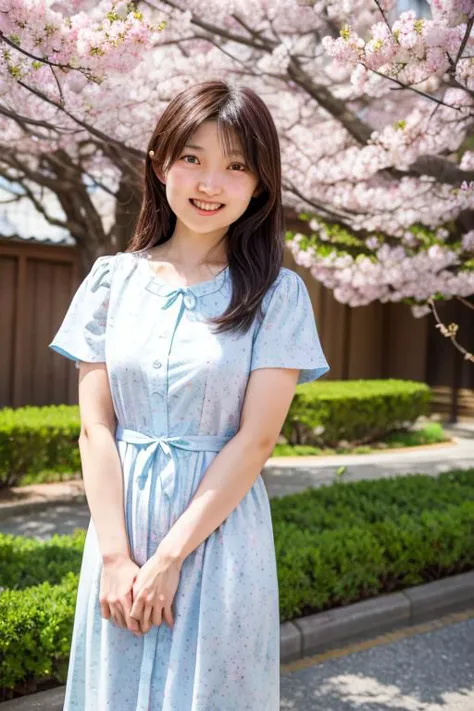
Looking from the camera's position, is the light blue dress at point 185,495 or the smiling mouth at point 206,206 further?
the smiling mouth at point 206,206

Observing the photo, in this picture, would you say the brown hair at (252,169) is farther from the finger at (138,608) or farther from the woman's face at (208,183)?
the finger at (138,608)

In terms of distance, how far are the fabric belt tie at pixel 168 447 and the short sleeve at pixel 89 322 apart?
23 centimetres

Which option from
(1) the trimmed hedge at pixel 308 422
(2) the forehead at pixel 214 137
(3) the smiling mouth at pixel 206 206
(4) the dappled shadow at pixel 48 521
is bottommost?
(4) the dappled shadow at pixel 48 521

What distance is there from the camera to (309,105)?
7.86m

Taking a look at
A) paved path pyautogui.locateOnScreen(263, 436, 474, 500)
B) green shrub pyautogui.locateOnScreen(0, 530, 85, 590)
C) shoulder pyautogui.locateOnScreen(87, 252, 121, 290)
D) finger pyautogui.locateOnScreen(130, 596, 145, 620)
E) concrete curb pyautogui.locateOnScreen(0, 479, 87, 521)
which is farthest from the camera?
paved path pyautogui.locateOnScreen(263, 436, 474, 500)

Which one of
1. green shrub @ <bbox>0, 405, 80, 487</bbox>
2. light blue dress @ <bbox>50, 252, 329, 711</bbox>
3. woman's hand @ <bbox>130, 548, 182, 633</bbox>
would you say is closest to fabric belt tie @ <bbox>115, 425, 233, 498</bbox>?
light blue dress @ <bbox>50, 252, 329, 711</bbox>

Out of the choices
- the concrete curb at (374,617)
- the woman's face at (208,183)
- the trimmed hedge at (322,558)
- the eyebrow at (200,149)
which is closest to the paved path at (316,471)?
the trimmed hedge at (322,558)

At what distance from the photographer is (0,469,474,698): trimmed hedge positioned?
3.21 m

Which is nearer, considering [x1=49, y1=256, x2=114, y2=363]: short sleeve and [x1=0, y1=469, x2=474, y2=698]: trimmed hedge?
[x1=49, y1=256, x2=114, y2=363]: short sleeve

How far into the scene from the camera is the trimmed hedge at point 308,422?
7.44 metres

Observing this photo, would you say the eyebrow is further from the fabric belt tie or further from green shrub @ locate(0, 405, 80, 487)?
green shrub @ locate(0, 405, 80, 487)

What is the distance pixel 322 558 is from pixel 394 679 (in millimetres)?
753

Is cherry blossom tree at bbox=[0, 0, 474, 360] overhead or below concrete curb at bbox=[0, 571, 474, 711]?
overhead

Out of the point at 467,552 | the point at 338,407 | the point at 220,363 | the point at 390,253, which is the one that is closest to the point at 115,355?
the point at 220,363
